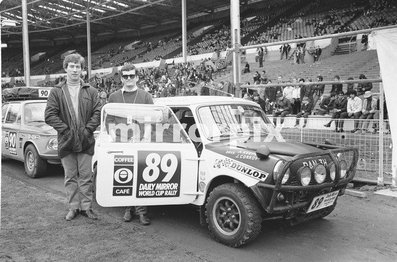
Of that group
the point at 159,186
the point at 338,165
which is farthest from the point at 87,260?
the point at 338,165

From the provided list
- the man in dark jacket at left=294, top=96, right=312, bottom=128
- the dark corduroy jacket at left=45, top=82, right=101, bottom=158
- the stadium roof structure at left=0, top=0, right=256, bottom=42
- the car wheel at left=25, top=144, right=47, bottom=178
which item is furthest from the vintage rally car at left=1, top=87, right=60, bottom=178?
the stadium roof structure at left=0, top=0, right=256, bottom=42

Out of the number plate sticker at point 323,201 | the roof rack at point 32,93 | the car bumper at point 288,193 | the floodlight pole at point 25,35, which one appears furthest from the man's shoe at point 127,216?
the floodlight pole at point 25,35

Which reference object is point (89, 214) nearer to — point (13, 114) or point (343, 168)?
point (343, 168)

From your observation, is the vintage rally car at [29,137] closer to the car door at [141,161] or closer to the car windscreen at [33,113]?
the car windscreen at [33,113]

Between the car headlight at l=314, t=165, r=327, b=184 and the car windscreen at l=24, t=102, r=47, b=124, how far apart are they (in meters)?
6.11

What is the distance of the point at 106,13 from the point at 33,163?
118ft

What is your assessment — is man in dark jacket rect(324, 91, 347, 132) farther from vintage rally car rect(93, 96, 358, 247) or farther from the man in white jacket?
vintage rally car rect(93, 96, 358, 247)

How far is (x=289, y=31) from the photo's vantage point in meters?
32.6

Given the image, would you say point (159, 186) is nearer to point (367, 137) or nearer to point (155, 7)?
point (367, 137)

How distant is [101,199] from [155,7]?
36.9 meters

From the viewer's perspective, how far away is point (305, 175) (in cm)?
402

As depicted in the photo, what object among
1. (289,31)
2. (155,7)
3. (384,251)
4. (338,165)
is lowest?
(384,251)

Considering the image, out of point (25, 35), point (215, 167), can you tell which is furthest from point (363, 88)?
point (25, 35)

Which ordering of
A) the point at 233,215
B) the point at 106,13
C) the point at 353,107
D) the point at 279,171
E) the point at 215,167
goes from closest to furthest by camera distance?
the point at 279,171
the point at 233,215
the point at 215,167
the point at 353,107
the point at 106,13
